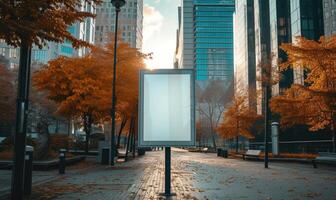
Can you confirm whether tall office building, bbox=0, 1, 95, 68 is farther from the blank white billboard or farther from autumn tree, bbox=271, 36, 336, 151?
the blank white billboard

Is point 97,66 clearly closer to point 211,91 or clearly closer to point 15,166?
point 15,166

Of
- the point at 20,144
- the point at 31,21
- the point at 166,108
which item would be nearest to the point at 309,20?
the point at 166,108

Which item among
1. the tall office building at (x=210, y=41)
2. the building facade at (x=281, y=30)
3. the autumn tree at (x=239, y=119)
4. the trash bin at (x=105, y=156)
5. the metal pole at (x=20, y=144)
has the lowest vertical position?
the trash bin at (x=105, y=156)

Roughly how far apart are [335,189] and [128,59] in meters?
16.1

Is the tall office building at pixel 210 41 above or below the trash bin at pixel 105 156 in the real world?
above

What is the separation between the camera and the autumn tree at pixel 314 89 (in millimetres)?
21141

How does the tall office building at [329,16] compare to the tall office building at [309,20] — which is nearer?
the tall office building at [329,16]

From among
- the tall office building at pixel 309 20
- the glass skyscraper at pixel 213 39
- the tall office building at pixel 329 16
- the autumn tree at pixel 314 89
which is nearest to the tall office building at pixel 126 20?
the glass skyscraper at pixel 213 39

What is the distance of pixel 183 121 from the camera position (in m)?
9.21

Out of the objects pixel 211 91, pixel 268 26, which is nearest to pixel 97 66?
pixel 211 91

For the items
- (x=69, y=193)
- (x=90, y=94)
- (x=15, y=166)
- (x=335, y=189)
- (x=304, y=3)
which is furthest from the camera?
(x=304, y=3)

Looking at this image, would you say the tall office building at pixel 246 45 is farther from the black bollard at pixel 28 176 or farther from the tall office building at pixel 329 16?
the black bollard at pixel 28 176

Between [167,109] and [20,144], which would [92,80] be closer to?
[167,109]

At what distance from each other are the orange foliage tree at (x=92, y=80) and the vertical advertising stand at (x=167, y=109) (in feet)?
41.0
